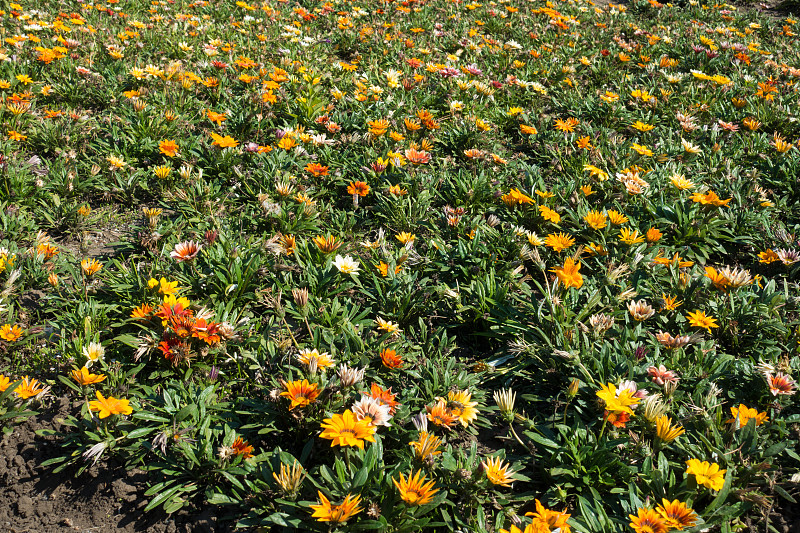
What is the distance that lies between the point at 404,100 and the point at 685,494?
3933 millimetres

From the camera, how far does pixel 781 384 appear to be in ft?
7.59

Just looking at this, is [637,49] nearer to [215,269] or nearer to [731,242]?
[731,242]

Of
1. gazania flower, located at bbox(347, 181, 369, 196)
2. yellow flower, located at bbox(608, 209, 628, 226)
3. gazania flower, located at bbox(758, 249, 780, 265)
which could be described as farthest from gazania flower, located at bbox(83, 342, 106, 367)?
gazania flower, located at bbox(758, 249, 780, 265)

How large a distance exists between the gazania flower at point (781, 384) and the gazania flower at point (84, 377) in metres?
2.86

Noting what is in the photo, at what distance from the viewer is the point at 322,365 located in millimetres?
2338

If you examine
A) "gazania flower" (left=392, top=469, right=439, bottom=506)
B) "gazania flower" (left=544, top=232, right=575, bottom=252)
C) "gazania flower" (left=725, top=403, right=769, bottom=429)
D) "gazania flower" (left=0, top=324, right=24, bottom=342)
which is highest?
"gazania flower" (left=544, top=232, right=575, bottom=252)

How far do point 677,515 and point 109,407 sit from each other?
6.95ft

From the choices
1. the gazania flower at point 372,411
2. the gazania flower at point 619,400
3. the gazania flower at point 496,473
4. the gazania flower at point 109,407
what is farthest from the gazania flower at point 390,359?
the gazania flower at point 109,407

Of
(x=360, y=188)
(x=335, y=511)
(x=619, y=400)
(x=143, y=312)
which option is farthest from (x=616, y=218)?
(x=143, y=312)

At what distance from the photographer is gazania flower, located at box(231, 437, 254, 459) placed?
2115 millimetres

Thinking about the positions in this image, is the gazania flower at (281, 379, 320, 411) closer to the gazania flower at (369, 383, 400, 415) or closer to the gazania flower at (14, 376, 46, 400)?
the gazania flower at (369, 383, 400, 415)

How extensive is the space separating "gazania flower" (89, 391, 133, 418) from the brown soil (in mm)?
260

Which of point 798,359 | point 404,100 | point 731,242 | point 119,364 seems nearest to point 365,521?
point 119,364

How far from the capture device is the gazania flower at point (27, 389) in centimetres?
223
